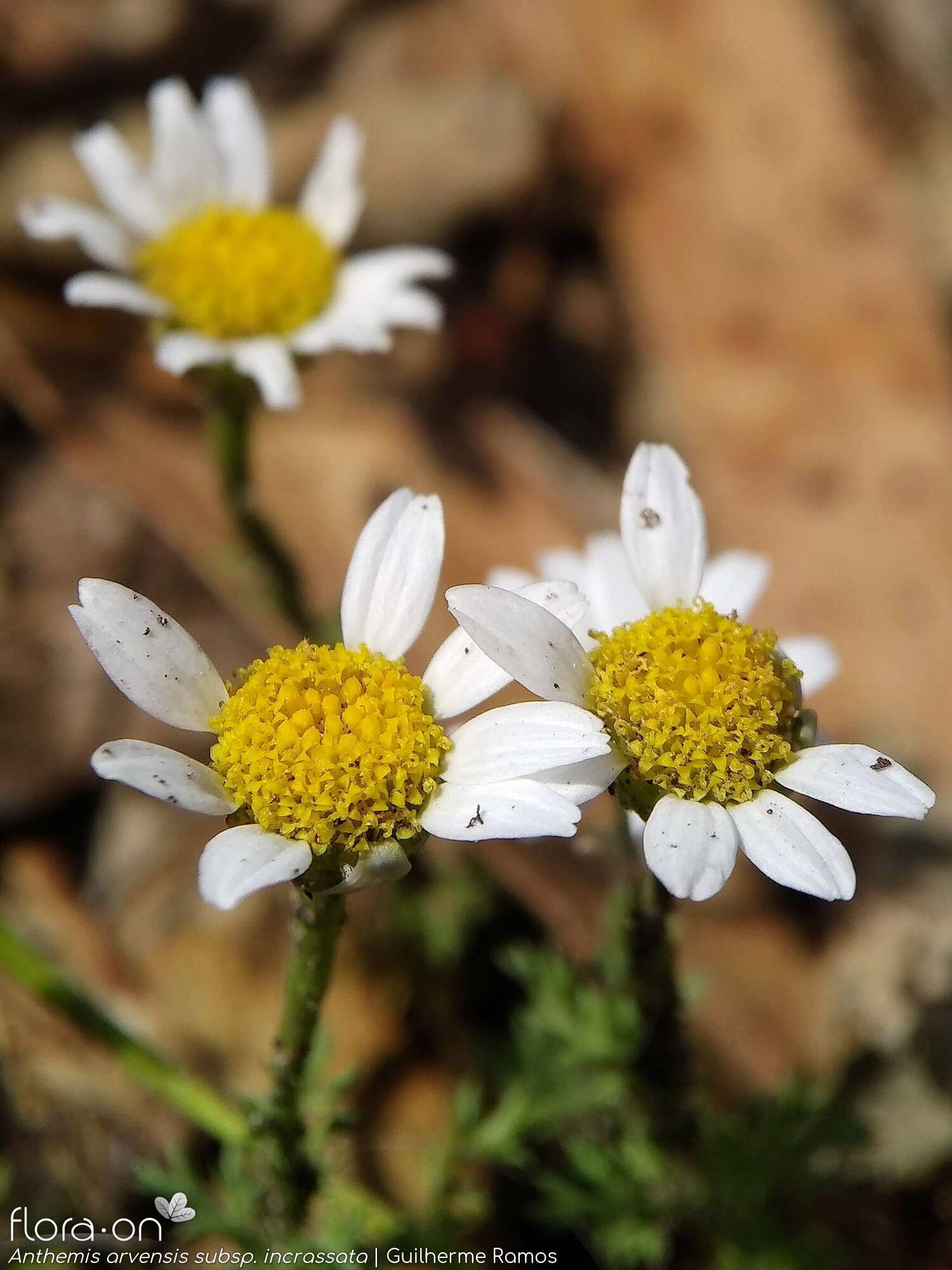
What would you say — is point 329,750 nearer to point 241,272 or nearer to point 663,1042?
point 663,1042

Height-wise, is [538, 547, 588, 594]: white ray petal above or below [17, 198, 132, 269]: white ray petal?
below

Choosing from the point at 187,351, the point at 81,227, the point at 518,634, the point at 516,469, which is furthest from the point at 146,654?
the point at 516,469

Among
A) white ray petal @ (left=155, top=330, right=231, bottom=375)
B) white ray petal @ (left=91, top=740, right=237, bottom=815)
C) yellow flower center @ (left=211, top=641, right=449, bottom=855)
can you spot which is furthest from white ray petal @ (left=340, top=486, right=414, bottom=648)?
white ray petal @ (left=155, top=330, right=231, bottom=375)

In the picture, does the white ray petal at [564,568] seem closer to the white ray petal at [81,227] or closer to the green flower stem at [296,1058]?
the green flower stem at [296,1058]

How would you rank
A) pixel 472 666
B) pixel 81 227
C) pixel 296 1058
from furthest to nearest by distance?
pixel 81 227, pixel 296 1058, pixel 472 666

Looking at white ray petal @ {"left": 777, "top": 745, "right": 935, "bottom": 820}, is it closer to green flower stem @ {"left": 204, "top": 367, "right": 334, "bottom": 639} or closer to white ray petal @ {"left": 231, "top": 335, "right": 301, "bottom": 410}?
white ray petal @ {"left": 231, "top": 335, "right": 301, "bottom": 410}
